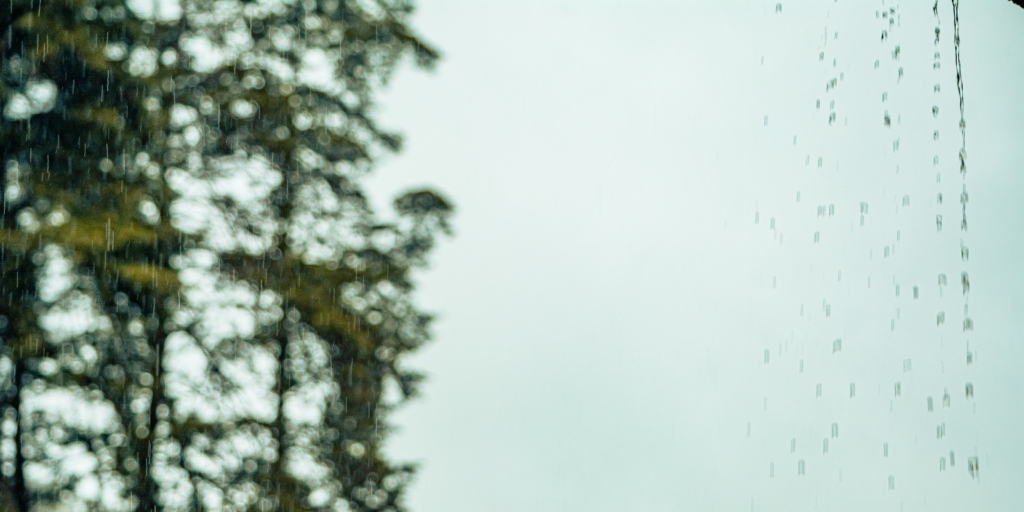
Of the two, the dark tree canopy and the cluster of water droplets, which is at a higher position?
the cluster of water droplets

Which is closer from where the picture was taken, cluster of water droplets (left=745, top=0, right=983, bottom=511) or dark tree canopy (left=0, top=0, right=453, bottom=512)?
dark tree canopy (left=0, top=0, right=453, bottom=512)

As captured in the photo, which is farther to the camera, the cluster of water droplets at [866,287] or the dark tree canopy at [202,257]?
the cluster of water droplets at [866,287]

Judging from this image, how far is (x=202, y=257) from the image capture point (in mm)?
5242

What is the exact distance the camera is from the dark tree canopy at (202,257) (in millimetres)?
4566

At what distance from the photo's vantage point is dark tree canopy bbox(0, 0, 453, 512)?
15.0ft

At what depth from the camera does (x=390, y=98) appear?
646 cm

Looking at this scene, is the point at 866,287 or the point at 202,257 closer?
the point at 202,257

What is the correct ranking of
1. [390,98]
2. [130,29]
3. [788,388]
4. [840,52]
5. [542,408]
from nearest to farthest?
[130,29], [390,98], [542,408], [840,52], [788,388]

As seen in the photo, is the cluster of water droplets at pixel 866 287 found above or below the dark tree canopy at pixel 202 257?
above

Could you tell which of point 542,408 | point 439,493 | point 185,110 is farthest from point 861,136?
point 185,110

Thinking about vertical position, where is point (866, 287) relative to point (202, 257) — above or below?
above

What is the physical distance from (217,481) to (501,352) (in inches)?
326

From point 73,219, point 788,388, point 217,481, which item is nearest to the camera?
point 73,219

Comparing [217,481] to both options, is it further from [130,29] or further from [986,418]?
[986,418]
